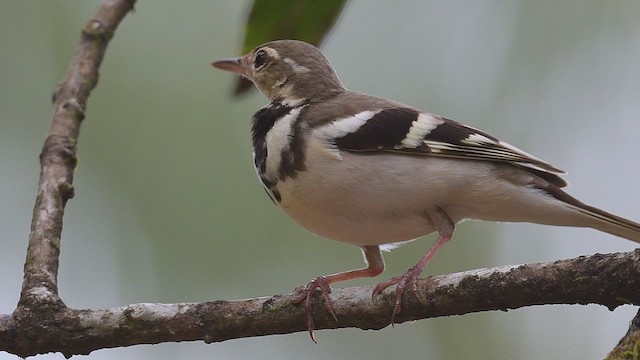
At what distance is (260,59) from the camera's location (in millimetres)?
6887

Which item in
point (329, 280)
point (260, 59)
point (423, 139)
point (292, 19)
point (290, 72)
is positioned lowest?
point (329, 280)

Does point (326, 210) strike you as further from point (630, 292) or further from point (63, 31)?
point (63, 31)

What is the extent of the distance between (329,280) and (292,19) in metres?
1.47

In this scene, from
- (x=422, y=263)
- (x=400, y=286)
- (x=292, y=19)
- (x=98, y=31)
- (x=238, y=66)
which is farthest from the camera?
(x=238, y=66)

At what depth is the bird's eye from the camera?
6852 mm

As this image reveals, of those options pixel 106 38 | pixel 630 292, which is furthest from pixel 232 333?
pixel 106 38

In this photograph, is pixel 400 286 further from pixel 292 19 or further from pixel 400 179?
pixel 292 19

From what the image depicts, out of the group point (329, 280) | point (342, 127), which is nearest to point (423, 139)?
point (342, 127)

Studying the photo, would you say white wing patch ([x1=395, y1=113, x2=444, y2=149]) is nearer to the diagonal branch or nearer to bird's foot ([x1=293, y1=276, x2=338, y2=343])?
bird's foot ([x1=293, y1=276, x2=338, y2=343])

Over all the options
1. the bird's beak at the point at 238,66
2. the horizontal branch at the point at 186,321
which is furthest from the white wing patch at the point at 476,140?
the bird's beak at the point at 238,66

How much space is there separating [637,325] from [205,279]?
7090 mm

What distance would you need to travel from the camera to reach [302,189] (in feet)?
17.8

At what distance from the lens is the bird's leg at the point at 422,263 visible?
4492mm

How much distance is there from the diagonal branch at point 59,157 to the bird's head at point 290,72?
107 centimetres
